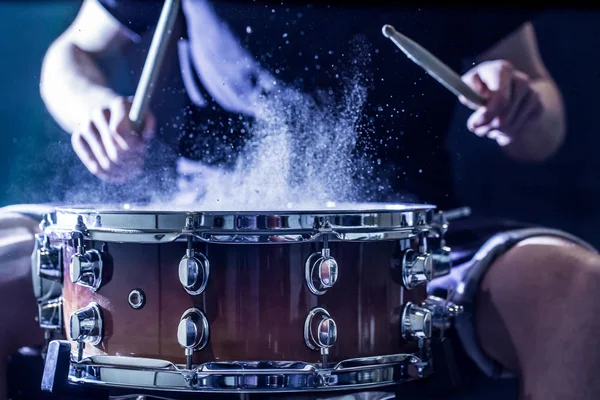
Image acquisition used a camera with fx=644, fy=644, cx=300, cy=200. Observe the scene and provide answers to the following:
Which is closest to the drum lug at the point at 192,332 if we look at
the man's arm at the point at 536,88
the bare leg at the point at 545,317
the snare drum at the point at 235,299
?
the snare drum at the point at 235,299

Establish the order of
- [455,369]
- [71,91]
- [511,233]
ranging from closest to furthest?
[455,369] < [511,233] < [71,91]

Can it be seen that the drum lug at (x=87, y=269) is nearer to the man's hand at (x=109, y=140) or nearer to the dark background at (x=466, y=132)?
the man's hand at (x=109, y=140)

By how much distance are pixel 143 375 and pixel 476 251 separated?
72 cm

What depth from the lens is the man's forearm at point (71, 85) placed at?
1.46 meters

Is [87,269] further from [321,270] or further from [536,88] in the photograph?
[536,88]

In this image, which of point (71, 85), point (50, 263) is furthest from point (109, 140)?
point (50, 263)

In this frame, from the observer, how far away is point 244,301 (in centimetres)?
87

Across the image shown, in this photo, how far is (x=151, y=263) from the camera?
2.93 feet

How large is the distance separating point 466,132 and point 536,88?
180mm

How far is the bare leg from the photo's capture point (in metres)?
0.97

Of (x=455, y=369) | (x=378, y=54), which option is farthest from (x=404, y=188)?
(x=455, y=369)

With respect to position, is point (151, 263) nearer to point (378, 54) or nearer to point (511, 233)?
point (511, 233)

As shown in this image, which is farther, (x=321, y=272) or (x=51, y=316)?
(x=51, y=316)

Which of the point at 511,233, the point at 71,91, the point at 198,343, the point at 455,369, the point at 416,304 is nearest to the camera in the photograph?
the point at 198,343
